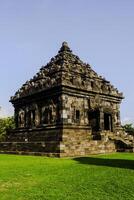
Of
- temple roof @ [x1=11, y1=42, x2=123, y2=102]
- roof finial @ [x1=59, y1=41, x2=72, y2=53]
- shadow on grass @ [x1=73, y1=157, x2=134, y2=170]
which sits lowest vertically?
shadow on grass @ [x1=73, y1=157, x2=134, y2=170]

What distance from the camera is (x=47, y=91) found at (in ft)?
96.4

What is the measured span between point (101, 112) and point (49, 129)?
5.78 metres

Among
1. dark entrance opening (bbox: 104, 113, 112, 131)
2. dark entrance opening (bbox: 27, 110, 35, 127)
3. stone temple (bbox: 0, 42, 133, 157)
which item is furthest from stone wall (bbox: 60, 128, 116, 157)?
dark entrance opening (bbox: 27, 110, 35, 127)

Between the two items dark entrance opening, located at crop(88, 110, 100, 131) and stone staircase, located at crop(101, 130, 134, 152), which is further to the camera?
dark entrance opening, located at crop(88, 110, 100, 131)

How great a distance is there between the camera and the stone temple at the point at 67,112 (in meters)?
24.9

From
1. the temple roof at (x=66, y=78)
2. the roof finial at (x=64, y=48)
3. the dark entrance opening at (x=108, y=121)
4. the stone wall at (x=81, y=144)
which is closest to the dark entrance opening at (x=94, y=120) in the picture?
the dark entrance opening at (x=108, y=121)

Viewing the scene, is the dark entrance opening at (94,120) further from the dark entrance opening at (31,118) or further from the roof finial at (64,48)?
the roof finial at (64,48)

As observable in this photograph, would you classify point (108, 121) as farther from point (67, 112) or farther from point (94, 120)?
point (67, 112)

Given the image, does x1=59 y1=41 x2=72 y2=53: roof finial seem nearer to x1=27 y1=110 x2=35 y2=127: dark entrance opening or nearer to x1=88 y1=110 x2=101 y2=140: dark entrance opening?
x1=27 y1=110 x2=35 y2=127: dark entrance opening

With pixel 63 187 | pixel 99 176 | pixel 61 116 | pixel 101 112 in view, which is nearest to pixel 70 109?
pixel 61 116

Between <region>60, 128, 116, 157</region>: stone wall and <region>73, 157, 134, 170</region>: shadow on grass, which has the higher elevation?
<region>60, 128, 116, 157</region>: stone wall

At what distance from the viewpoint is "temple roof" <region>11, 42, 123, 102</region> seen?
28.9 meters

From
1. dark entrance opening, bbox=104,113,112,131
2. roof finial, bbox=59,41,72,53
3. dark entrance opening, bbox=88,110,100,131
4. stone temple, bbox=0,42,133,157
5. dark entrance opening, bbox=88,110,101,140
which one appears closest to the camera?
stone temple, bbox=0,42,133,157

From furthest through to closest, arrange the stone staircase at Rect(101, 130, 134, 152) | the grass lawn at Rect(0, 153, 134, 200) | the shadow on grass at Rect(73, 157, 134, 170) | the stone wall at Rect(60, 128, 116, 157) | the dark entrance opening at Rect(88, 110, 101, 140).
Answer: the dark entrance opening at Rect(88, 110, 101, 140) < the stone staircase at Rect(101, 130, 134, 152) < the stone wall at Rect(60, 128, 116, 157) < the shadow on grass at Rect(73, 157, 134, 170) < the grass lawn at Rect(0, 153, 134, 200)
